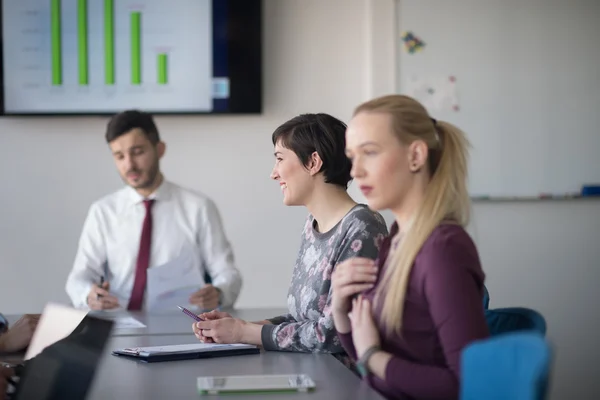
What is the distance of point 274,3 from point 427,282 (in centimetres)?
309

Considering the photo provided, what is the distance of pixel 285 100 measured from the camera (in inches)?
171

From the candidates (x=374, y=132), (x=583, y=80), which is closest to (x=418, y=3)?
(x=583, y=80)

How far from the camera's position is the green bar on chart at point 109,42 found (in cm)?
421

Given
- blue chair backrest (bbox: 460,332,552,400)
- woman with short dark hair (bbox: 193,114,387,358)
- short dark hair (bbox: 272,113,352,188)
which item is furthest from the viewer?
short dark hair (bbox: 272,113,352,188)

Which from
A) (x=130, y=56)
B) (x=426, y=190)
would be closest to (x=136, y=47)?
(x=130, y=56)

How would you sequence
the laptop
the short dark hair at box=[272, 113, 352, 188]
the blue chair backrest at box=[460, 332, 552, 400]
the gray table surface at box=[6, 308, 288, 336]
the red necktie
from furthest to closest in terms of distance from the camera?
the red necktie < the gray table surface at box=[6, 308, 288, 336] < the short dark hair at box=[272, 113, 352, 188] < the laptop < the blue chair backrest at box=[460, 332, 552, 400]

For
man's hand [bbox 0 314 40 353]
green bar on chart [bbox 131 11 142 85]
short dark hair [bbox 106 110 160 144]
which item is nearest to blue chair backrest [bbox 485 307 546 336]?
man's hand [bbox 0 314 40 353]

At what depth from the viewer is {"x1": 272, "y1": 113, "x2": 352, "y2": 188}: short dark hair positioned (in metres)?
2.22

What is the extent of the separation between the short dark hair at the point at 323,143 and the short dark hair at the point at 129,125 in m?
1.42

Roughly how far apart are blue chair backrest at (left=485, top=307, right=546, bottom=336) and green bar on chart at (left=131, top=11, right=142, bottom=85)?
110 inches

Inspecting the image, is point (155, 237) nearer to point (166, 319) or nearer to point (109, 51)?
point (166, 319)

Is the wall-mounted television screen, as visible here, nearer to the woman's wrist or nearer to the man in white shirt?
the man in white shirt

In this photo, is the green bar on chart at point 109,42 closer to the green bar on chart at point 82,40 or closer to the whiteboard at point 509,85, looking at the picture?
the green bar on chart at point 82,40

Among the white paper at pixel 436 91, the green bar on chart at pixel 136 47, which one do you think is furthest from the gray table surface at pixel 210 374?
the white paper at pixel 436 91
